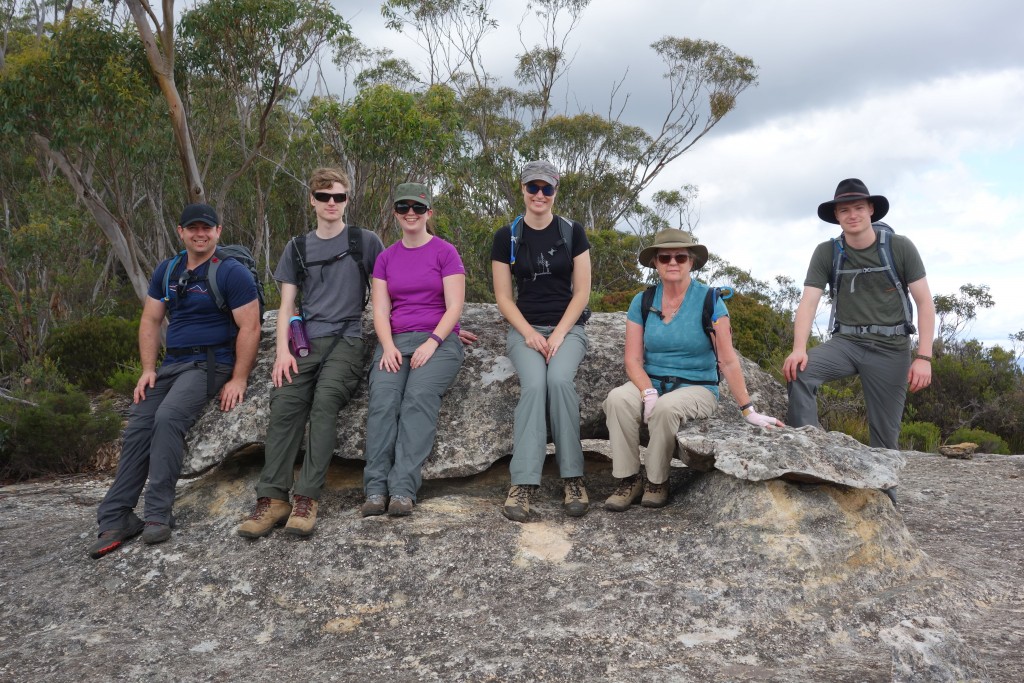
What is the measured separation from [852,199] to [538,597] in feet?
9.37

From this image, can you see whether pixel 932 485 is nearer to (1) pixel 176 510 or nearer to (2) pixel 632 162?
(1) pixel 176 510

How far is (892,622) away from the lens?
3.41m

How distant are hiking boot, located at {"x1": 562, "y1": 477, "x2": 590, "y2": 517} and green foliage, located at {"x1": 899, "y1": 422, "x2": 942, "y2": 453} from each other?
6133 millimetres

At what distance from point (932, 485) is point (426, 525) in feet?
14.4

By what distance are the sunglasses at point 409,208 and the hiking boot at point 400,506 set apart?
1562 mm

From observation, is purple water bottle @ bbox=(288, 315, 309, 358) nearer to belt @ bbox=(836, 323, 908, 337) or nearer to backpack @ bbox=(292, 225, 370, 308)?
backpack @ bbox=(292, 225, 370, 308)

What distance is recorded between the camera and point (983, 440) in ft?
29.3

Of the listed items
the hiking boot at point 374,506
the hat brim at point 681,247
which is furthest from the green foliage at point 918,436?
the hiking boot at point 374,506

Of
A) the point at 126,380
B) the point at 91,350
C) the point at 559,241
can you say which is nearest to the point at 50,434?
the point at 126,380

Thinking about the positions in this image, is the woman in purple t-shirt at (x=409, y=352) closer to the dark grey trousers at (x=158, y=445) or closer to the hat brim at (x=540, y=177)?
the hat brim at (x=540, y=177)

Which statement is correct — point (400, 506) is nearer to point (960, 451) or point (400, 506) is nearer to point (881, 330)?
point (881, 330)

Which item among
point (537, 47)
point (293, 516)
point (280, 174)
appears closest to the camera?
point (293, 516)

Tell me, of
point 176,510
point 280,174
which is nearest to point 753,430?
point 176,510

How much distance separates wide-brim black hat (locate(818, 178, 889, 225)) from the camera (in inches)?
181
